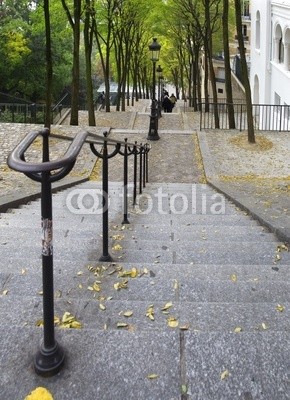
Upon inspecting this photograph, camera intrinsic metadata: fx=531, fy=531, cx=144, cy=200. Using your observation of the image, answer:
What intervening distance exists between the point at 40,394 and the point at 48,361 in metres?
0.18

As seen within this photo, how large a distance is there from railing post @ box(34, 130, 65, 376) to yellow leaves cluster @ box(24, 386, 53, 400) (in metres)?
0.11

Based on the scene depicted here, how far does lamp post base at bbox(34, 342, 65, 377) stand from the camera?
95.3 inches

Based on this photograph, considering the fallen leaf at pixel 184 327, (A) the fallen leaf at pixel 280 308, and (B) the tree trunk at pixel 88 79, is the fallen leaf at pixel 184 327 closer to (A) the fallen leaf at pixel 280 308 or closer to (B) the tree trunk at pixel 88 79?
(A) the fallen leaf at pixel 280 308

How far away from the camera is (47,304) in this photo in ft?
8.29

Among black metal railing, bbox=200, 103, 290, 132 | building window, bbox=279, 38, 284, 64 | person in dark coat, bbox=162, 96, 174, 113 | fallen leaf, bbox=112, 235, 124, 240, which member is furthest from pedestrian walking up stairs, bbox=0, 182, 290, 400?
person in dark coat, bbox=162, 96, 174, 113

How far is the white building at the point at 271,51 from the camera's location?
87.3 feet

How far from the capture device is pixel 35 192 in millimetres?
8641

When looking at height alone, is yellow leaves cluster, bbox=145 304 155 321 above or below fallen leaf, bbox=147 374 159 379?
above

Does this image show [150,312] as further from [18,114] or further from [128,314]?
[18,114]

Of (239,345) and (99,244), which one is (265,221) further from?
(239,345)

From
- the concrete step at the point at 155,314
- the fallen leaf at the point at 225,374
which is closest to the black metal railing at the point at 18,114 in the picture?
the concrete step at the point at 155,314

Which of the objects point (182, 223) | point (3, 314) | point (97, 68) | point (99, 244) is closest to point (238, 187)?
point (182, 223)

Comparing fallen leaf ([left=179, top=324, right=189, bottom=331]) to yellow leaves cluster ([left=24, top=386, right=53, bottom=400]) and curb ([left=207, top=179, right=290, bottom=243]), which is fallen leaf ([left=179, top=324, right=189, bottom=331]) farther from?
curb ([left=207, top=179, right=290, bottom=243])

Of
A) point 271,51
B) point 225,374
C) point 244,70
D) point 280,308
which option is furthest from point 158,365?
point 271,51
